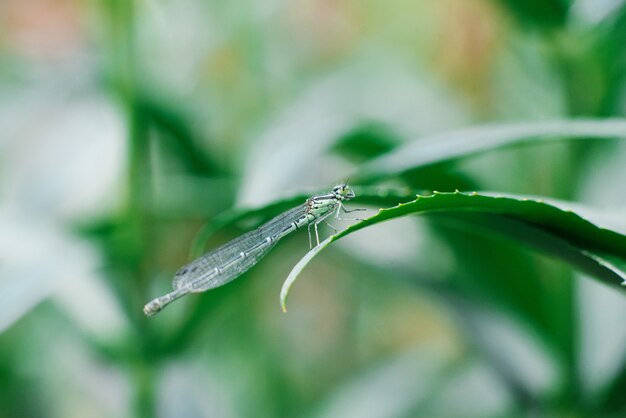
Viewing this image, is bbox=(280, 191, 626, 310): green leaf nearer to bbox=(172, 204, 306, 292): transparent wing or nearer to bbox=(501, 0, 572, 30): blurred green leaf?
bbox=(172, 204, 306, 292): transparent wing

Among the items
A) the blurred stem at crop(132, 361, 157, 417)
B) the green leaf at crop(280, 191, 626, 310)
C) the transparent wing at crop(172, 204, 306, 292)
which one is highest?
the transparent wing at crop(172, 204, 306, 292)

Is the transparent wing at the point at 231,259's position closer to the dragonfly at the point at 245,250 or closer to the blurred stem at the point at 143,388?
the dragonfly at the point at 245,250

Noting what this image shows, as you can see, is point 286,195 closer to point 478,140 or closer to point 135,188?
point 478,140

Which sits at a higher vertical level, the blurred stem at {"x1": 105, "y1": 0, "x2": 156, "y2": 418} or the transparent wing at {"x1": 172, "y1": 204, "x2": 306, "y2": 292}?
the blurred stem at {"x1": 105, "y1": 0, "x2": 156, "y2": 418}

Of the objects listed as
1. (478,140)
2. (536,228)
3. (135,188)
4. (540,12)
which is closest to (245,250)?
(135,188)

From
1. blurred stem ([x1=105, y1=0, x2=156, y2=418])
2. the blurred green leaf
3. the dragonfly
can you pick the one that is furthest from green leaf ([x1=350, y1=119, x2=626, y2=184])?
blurred stem ([x1=105, y1=0, x2=156, y2=418])

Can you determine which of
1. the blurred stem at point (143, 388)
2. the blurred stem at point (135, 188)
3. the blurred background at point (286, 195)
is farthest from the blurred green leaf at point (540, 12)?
the blurred stem at point (143, 388)
